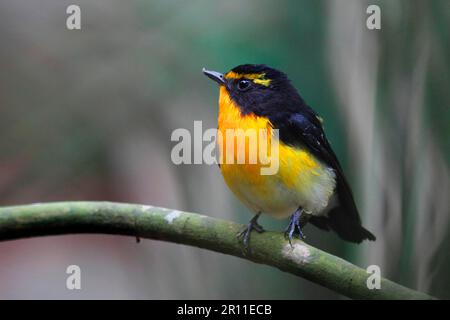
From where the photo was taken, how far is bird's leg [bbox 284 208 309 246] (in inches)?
62.6

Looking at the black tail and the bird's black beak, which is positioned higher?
the bird's black beak

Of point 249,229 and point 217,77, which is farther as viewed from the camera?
point 217,77

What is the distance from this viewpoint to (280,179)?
1.62m

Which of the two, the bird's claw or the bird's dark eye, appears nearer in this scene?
the bird's claw

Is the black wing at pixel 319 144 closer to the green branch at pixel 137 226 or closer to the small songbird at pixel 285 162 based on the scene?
the small songbird at pixel 285 162

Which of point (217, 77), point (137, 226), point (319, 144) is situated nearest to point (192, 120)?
point (217, 77)

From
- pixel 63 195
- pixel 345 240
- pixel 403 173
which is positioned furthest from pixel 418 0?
pixel 63 195

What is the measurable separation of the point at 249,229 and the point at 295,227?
0.36ft

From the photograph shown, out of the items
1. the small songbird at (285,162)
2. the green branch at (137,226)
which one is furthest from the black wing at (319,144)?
the green branch at (137,226)

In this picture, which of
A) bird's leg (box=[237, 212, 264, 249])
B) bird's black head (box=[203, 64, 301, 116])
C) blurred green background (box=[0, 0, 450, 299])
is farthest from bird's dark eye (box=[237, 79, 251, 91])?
bird's leg (box=[237, 212, 264, 249])

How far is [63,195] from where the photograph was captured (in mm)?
2148

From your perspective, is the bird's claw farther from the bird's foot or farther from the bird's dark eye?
the bird's dark eye

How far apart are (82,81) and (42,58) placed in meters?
0.25

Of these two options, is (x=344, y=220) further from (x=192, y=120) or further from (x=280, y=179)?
(x=192, y=120)
